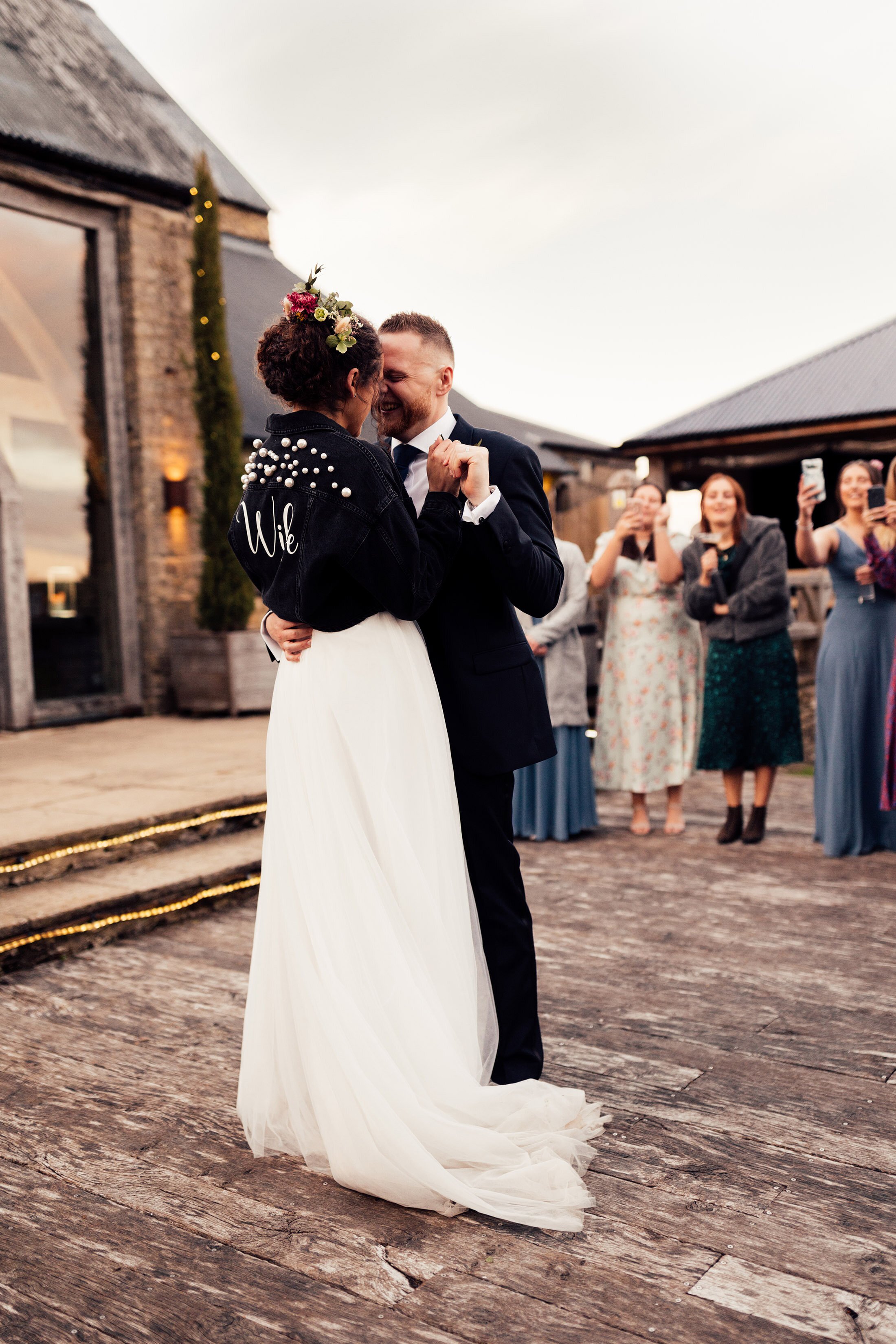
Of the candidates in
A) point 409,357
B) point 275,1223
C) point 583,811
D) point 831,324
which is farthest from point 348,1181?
point 831,324

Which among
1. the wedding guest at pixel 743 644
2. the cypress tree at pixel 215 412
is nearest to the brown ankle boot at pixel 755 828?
the wedding guest at pixel 743 644

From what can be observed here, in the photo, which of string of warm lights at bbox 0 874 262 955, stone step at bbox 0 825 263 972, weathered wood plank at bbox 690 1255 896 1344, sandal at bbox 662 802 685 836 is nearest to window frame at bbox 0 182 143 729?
stone step at bbox 0 825 263 972

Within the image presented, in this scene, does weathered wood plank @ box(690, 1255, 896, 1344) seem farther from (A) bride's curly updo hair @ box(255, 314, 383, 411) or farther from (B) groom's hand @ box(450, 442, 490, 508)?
(A) bride's curly updo hair @ box(255, 314, 383, 411)

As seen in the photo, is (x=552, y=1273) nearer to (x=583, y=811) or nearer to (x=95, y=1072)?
(x=95, y=1072)

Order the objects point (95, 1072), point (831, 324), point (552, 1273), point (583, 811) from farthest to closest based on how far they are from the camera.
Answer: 1. point (831, 324)
2. point (583, 811)
3. point (95, 1072)
4. point (552, 1273)

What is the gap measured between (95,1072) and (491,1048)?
1.13 m

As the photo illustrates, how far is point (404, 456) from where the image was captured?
2.47 m

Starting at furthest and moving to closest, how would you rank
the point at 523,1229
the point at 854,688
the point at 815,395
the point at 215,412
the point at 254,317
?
the point at 815,395, the point at 254,317, the point at 215,412, the point at 854,688, the point at 523,1229

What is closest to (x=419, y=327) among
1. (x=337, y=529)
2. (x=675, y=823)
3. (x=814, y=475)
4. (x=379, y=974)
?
(x=337, y=529)

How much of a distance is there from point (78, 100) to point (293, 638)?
8.02 meters

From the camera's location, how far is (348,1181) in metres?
2.13

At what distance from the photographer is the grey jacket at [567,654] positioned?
5.75 meters

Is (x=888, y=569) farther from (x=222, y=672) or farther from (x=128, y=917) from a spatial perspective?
(x=222, y=672)

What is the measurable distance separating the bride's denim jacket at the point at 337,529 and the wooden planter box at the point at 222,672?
6.36m
